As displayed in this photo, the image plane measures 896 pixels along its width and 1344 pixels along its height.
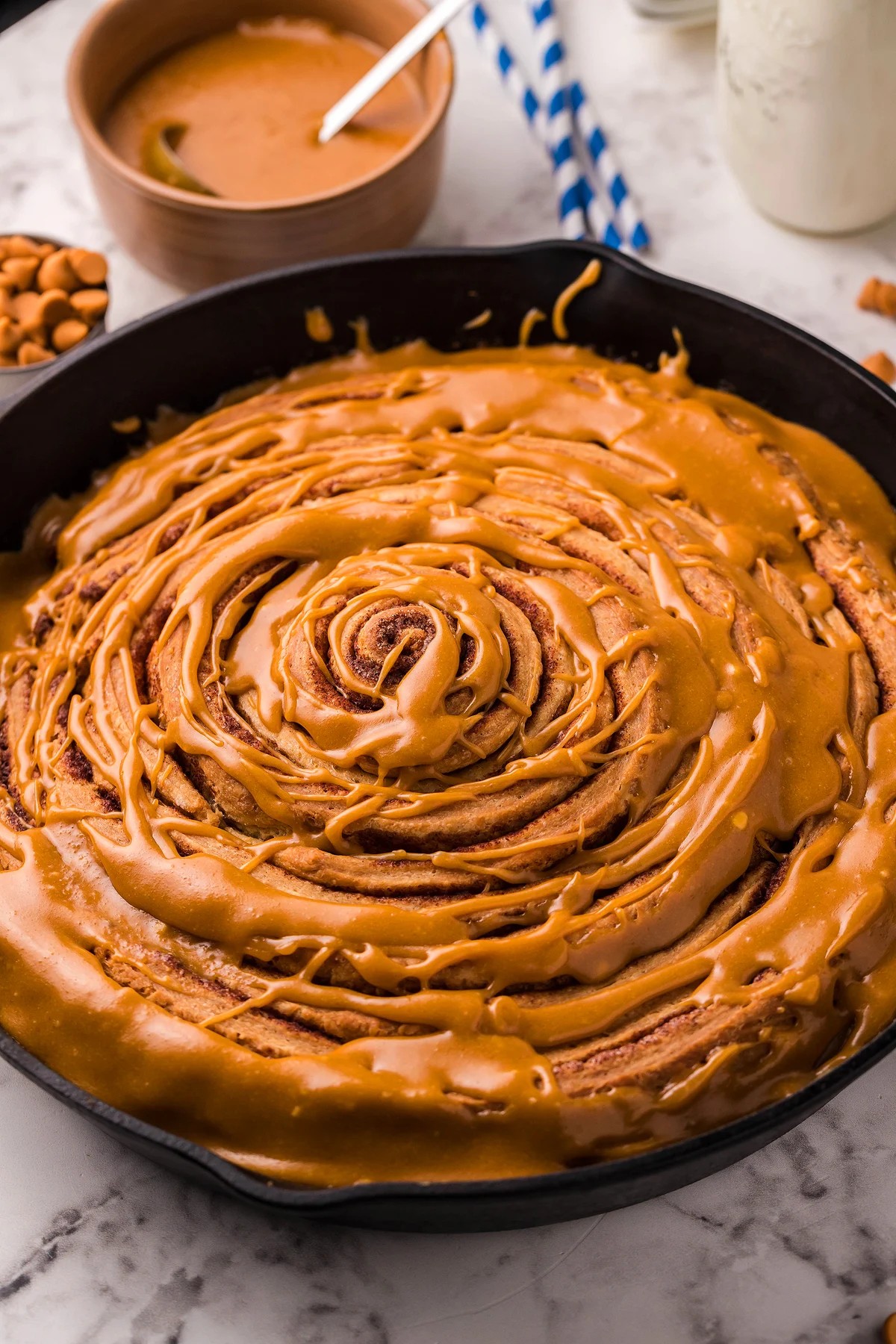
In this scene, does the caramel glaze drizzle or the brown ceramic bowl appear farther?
the brown ceramic bowl

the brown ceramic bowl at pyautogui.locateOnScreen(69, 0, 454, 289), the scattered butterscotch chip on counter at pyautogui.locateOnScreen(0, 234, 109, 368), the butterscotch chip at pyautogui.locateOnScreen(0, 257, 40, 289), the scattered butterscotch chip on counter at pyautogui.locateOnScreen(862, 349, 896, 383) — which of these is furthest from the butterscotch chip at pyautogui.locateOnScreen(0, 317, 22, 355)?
the scattered butterscotch chip on counter at pyautogui.locateOnScreen(862, 349, 896, 383)

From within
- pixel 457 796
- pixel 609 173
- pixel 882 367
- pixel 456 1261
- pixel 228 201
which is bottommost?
pixel 456 1261

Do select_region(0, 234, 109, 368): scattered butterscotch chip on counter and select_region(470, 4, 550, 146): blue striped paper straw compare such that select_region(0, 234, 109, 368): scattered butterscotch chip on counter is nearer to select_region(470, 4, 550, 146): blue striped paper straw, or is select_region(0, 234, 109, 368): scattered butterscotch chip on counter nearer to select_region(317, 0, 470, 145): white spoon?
select_region(317, 0, 470, 145): white spoon

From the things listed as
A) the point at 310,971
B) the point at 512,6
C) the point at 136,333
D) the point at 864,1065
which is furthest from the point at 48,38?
the point at 864,1065

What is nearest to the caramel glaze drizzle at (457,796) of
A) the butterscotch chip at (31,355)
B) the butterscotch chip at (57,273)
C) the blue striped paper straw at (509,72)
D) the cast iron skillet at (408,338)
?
the cast iron skillet at (408,338)

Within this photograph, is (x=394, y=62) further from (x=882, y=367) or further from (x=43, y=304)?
(x=882, y=367)

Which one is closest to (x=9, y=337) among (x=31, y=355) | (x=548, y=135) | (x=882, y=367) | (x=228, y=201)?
(x=31, y=355)
